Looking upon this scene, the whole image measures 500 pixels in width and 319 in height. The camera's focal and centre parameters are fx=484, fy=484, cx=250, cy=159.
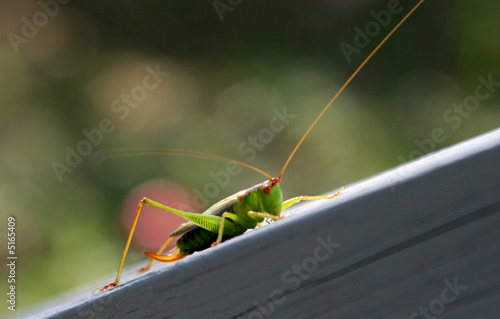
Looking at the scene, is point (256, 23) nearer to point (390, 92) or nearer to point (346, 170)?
point (390, 92)

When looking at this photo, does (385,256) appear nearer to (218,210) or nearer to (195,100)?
(218,210)

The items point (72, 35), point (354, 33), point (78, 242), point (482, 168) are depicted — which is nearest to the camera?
point (482, 168)

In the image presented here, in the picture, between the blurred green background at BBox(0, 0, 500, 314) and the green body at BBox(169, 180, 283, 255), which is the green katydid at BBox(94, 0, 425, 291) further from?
the blurred green background at BBox(0, 0, 500, 314)

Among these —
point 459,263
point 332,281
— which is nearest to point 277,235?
point 332,281

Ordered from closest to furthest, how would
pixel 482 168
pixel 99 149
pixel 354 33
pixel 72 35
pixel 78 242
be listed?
pixel 482 168 < pixel 78 242 < pixel 99 149 < pixel 354 33 < pixel 72 35

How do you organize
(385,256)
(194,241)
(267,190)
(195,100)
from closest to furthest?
(385,256) → (194,241) → (267,190) → (195,100)

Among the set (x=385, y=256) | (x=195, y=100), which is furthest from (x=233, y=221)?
(x=195, y=100)
